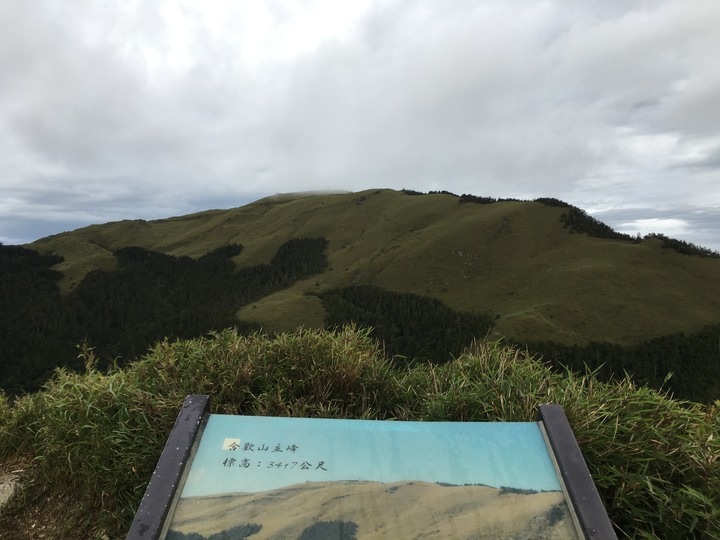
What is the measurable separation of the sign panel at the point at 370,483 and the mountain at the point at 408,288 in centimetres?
4516

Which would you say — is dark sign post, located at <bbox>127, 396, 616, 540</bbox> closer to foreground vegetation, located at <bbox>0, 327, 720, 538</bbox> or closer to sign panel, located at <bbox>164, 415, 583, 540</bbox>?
sign panel, located at <bbox>164, 415, 583, 540</bbox>

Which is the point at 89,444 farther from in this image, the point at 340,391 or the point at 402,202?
the point at 402,202

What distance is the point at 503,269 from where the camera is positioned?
11181cm

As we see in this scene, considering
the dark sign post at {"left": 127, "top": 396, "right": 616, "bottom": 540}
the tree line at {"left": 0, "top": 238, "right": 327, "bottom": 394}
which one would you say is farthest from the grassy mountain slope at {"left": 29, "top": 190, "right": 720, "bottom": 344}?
the dark sign post at {"left": 127, "top": 396, "right": 616, "bottom": 540}

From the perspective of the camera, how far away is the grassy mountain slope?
83.6 meters

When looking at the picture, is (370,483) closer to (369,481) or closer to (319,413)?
(369,481)

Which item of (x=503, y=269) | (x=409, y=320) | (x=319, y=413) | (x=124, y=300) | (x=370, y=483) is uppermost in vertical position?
(x=370, y=483)

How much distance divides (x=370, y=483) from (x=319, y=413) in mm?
2450

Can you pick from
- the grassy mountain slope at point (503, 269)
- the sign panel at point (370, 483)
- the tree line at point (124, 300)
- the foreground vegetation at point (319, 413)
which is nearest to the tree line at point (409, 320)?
the grassy mountain slope at point (503, 269)

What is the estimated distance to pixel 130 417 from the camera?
5918mm

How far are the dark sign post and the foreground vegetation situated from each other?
1178mm

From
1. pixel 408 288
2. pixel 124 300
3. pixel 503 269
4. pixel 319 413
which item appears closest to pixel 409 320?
pixel 408 288

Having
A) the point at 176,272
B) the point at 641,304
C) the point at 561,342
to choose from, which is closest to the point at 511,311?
the point at 561,342

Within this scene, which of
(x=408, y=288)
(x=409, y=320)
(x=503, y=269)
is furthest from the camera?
(x=408, y=288)
